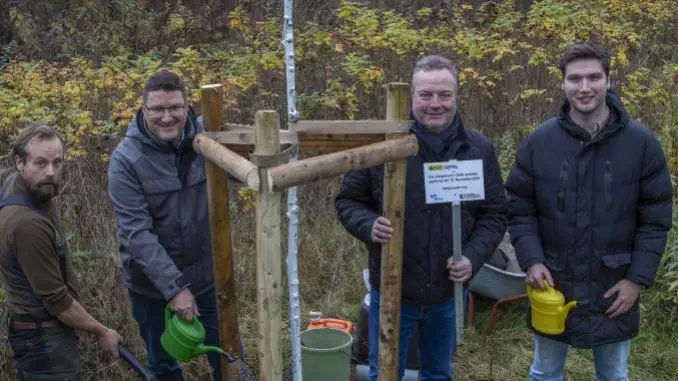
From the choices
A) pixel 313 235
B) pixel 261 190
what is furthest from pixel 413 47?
pixel 261 190

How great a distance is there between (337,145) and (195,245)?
92 cm

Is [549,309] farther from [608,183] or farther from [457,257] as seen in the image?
[608,183]

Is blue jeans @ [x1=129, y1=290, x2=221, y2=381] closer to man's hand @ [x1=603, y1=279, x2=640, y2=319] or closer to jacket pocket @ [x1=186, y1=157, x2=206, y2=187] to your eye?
jacket pocket @ [x1=186, y1=157, x2=206, y2=187]

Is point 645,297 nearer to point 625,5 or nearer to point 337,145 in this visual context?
point 337,145

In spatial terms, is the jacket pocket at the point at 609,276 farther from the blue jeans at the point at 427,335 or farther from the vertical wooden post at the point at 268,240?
the vertical wooden post at the point at 268,240

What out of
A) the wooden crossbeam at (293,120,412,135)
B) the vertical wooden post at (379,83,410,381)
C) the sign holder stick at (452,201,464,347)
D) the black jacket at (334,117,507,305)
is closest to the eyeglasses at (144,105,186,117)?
the wooden crossbeam at (293,120,412,135)

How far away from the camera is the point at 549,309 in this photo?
10.1 feet

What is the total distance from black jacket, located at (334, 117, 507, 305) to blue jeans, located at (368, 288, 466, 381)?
0.09 metres

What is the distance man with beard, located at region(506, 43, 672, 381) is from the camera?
2.98m

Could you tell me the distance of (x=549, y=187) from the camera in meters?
3.08

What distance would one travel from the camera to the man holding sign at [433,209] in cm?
301

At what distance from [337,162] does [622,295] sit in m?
1.44

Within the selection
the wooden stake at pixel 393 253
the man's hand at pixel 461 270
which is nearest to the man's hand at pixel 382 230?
the wooden stake at pixel 393 253

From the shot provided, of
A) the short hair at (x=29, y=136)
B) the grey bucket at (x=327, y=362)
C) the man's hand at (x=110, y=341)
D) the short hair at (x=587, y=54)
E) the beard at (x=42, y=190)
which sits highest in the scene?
the short hair at (x=587, y=54)
